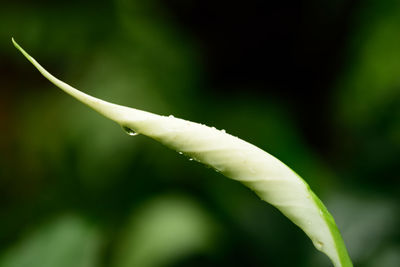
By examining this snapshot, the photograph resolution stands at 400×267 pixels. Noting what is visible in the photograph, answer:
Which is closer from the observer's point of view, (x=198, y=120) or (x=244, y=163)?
(x=244, y=163)

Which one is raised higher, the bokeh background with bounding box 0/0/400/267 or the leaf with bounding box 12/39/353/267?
the leaf with bounding box 12/39/353/267

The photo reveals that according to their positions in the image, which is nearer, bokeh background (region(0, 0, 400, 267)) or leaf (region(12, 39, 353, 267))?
leaf (region(12, 39, 353, 267))

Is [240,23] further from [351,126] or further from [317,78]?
[351,126]

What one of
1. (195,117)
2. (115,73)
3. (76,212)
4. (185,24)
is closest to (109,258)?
(76,212)

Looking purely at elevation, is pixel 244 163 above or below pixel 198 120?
above
